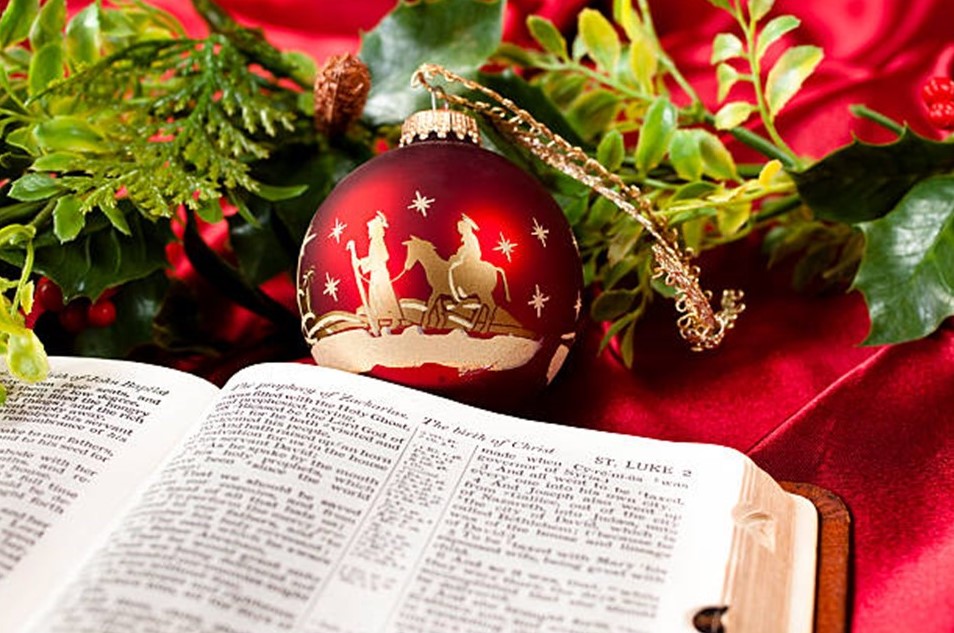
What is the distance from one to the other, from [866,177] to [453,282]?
0.33 meters

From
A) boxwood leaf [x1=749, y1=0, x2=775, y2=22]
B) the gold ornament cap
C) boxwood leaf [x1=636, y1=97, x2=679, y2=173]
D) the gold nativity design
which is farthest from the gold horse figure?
boxwood leaf [x1=749, y1=0, x2=775, y2=22]

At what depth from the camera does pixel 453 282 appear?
0.75 meters

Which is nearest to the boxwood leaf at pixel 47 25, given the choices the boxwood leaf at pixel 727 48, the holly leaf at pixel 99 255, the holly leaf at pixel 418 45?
the holly leaf at pixel 99 255

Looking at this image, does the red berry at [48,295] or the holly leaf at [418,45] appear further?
the holly leaf at [418,45]

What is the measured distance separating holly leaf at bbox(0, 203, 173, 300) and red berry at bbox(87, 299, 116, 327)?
0.14 ft

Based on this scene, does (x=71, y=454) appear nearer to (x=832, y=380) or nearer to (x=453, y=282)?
(x=453, y=282)

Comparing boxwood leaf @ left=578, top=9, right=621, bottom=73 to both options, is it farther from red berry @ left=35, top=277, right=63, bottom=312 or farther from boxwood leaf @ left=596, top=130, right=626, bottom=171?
red berry @ left=35, top=277, right=63, bottom=312

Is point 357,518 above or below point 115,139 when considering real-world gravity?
below

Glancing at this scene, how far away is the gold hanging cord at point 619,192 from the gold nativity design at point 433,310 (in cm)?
11

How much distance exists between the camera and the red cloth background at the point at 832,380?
0.75m

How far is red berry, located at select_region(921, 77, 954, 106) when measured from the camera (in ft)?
2.85

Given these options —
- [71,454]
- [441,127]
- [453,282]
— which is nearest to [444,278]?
[453,282]

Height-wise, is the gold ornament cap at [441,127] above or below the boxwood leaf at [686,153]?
above

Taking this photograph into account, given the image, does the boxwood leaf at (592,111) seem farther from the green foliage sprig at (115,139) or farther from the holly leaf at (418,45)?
the green foliage sprig at (115,139)
